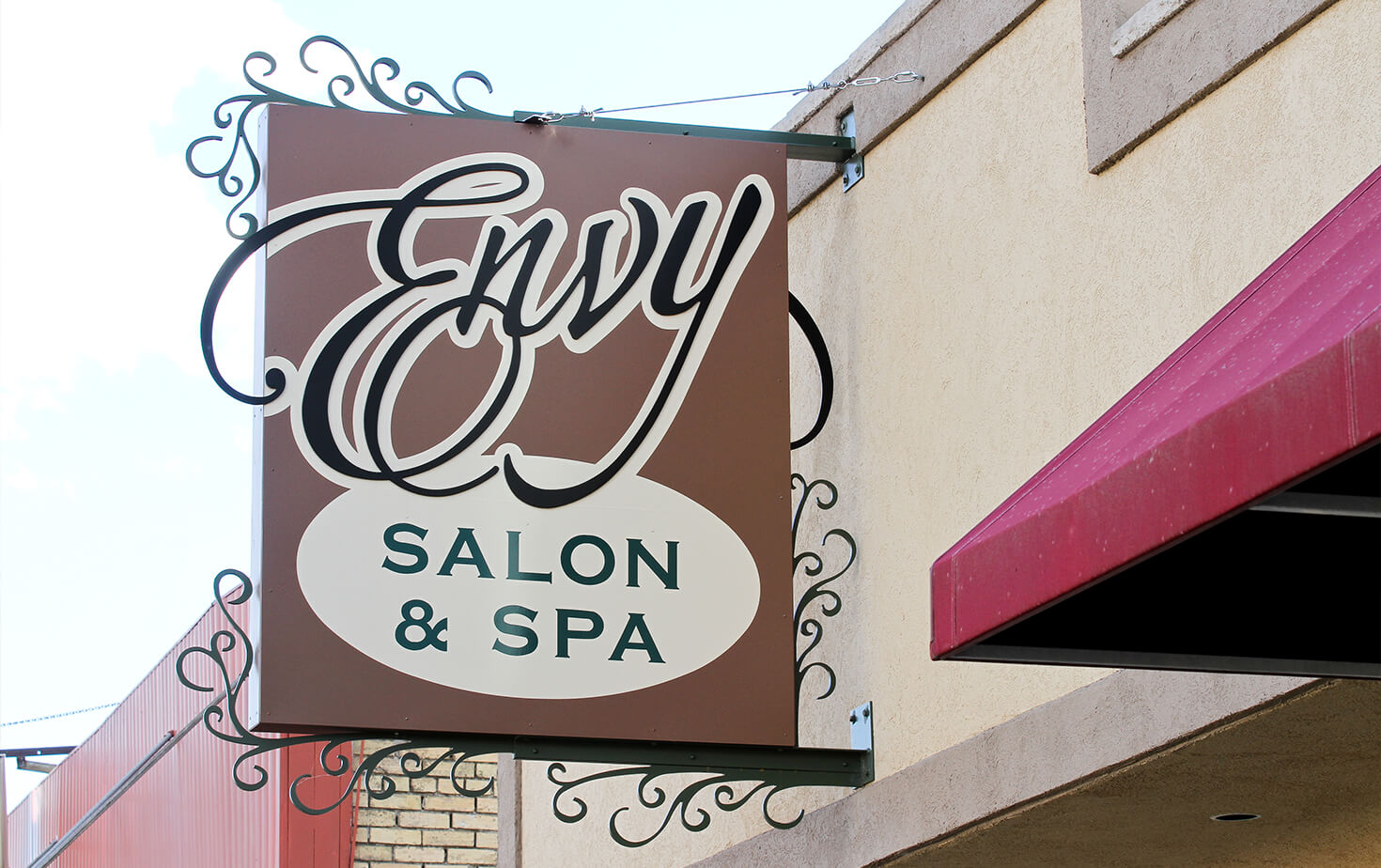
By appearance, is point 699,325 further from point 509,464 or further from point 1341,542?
point 1341,542

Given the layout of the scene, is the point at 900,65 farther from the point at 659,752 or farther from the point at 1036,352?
the point at 659,752

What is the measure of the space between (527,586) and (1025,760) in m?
1.45

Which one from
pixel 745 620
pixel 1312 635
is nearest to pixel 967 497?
pixel 745 620

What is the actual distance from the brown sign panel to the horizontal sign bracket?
8 cm

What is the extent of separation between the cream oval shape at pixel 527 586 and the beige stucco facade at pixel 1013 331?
27.0 inches

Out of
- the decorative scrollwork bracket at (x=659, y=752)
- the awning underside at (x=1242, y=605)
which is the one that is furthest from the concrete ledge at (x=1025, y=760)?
the awning underside at (x=1242, y=605)

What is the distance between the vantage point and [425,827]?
10992mm

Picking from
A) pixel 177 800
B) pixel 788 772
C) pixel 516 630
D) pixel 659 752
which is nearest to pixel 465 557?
pixel 516 630

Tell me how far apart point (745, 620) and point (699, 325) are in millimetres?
910

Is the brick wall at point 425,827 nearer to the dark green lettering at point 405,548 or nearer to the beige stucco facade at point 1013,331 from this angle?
the beige stucco facade at point 1013,331

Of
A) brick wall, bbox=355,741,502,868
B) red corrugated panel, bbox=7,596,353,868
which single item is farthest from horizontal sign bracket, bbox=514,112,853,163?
brick wall, bbox=355,741,502,868

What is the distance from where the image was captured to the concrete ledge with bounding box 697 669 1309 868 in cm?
454

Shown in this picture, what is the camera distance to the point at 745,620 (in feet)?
18.9

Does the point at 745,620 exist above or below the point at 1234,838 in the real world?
above
